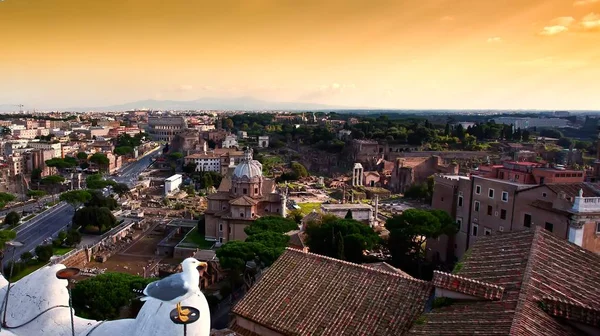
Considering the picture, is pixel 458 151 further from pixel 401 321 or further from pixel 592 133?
pixel 592 133

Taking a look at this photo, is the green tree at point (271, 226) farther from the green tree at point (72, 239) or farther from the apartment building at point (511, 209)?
the green tree at point (72, 239)

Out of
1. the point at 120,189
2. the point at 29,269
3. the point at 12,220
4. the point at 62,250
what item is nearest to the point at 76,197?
the point at 12,220

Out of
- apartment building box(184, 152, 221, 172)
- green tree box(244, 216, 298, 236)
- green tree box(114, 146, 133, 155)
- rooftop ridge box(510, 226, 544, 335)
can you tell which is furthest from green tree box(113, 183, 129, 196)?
rooftop ridge box(510, 226, 544, 335)

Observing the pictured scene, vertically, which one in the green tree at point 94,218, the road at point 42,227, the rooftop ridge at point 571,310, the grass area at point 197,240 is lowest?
the road at point 42,227

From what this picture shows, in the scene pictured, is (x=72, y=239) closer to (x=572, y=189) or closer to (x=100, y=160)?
(x=572, y=189)

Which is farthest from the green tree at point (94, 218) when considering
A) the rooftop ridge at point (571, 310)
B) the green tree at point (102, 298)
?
the rooftop ridge at point (571, 310)

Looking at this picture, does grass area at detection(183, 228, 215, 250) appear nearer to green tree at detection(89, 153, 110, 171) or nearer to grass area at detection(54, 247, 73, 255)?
grass area at detection(54, 247, 73, 255)

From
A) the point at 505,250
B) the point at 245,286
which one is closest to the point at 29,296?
the point at 505,250
